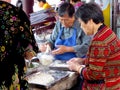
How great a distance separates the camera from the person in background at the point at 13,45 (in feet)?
5.11

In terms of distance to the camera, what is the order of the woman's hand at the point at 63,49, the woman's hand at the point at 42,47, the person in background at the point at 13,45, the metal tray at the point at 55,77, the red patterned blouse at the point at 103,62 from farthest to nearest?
the woman's hand at the point at 42,47 < the woman's hand at the point at 63,49 < the metal tray at the point at 55,77 < the red patterned blouse at the point at 103,62 < the person in background at the point at 13,45

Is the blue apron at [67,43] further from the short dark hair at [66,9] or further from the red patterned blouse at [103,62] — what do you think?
the red patterned blouse at [103,62]

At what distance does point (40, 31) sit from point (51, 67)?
1047 mm

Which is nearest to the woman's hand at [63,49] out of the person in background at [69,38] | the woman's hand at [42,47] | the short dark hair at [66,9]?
the person in background at [69,38]

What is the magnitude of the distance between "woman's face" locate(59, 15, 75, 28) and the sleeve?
0.14 metres

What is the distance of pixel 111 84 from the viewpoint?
6.60 feet

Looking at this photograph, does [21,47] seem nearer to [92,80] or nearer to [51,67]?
[92,80]

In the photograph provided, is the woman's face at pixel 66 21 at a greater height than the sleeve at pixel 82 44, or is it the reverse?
the woman's face at pixel 66 21

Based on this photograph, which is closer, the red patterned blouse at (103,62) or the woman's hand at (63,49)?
the red patterned blouse at (103,62)

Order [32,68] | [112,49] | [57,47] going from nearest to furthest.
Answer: [112,49] → [32,68] → [57,47]

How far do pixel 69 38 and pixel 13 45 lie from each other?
4.16 feet

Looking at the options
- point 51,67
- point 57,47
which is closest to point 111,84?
point 51,67

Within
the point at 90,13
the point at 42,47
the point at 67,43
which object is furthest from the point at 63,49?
the point at 90,13

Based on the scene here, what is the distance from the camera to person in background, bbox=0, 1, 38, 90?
61.4 inches
